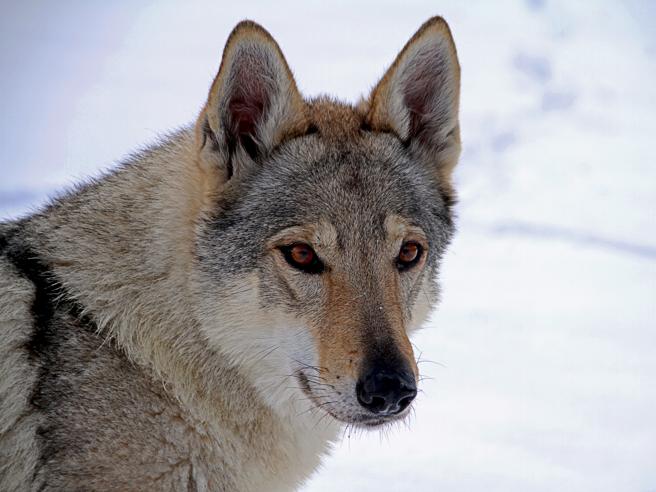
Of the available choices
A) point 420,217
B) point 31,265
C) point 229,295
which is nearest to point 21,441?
point 31,265

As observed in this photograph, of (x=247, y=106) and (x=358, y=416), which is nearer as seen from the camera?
(x=358, y=416)

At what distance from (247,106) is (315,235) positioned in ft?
3.02

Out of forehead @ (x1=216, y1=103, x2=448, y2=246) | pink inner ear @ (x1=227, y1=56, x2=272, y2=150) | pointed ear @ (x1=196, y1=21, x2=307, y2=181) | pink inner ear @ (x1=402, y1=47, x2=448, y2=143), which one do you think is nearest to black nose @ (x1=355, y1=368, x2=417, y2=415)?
forehead @ (x1=216, y1=103, x2=448, y2=246)

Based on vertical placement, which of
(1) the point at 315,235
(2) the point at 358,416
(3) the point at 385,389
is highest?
(1) the point at 315,235

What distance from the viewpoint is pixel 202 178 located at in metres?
4.39

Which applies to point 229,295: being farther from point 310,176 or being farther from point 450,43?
point 450,43

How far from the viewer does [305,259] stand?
13.5 ft

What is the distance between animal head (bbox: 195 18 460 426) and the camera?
390 cm

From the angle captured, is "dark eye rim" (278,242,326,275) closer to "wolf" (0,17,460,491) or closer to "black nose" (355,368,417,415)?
"wolf" (0,17,460,491)

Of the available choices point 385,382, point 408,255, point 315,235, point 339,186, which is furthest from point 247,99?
point 385,382

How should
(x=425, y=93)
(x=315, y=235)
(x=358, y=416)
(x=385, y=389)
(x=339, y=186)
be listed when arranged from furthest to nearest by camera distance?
(x=425, y=93), (x=339, y=186), (x=315, y=235), (x=358, y=416), (x=385, y=389)

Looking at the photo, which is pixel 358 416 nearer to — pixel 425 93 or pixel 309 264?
pixel 309 264

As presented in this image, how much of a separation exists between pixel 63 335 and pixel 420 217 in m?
2.00

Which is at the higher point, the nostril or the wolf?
the wolf
